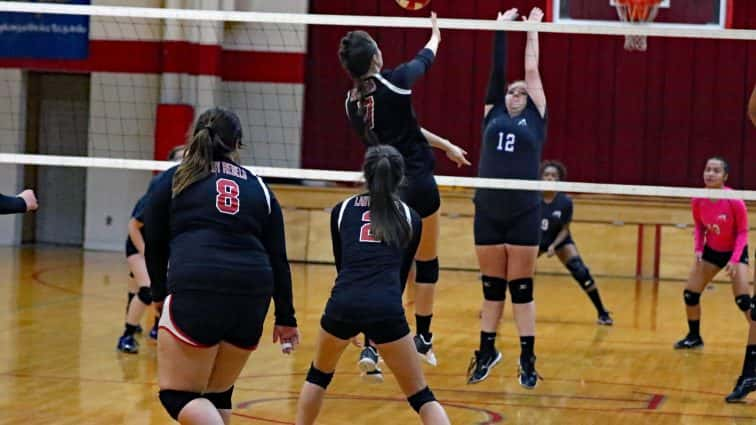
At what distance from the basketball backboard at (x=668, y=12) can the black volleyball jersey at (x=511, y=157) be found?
14.4 ft

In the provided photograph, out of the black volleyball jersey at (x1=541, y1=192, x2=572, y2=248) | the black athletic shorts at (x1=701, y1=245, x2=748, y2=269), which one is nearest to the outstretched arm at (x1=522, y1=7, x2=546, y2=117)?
the black athletic shorts at (x1=701, y1=245, x2=748, y2=269)

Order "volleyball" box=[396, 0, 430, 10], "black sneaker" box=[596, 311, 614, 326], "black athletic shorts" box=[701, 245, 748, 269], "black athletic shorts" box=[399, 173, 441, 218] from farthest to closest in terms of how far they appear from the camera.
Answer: "black sneaker" box=[596, 311, 614, 326]
"black athletic shorts" box=[701, 245, 748, 269]
"volleyball" box=[396, 0, 430, 10]
"black athletic shorts" box=[399, 173, 441, 218]

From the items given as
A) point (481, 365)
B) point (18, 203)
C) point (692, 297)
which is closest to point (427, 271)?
point (481, 365)

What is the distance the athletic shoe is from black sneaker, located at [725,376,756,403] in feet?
14.9

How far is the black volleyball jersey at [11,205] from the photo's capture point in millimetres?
6707

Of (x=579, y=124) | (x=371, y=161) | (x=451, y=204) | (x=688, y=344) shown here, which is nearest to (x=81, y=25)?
(x=451, y=204)

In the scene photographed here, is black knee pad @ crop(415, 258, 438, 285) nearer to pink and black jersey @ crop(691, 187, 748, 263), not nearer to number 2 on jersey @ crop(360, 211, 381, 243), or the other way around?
number 2 on jersey @ crop(360, 211, 381, 243)

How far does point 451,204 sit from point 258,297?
13.4 meters

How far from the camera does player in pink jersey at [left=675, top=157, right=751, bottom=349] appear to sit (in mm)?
10555

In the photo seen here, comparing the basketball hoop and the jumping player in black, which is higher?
the basketball hoop

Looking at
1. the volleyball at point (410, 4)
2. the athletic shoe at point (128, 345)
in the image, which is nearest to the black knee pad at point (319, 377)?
the volleyball at point (410, 4)

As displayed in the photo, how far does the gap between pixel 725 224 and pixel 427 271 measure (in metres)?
3.65

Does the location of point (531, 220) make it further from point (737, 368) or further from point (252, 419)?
point (737, 368)

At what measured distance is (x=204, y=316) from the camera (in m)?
5.08
